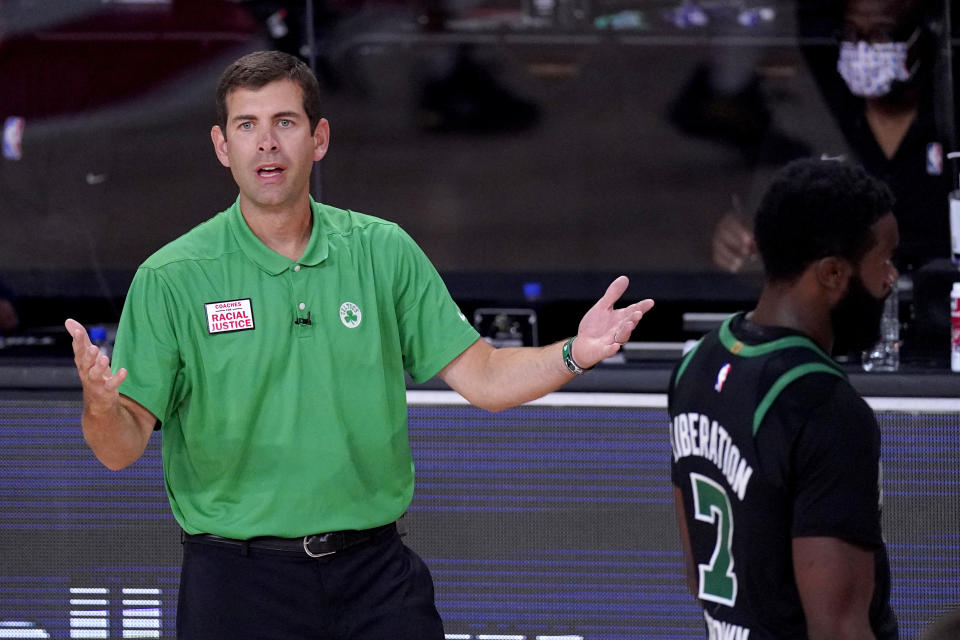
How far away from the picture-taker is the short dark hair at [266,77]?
2566mm

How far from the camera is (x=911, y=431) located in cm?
348

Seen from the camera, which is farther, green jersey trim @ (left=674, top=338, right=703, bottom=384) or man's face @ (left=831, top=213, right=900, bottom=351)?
green jersey trim @ (left=674, top=338, right=703, bottom=384)

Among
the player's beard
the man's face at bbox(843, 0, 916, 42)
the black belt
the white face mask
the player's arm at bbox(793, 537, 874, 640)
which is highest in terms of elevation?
the man's face at bbox(843, 0, 916, 42)

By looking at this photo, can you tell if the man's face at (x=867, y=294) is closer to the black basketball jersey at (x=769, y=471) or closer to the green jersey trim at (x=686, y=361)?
the black basketball jersey at (x=769, y=471)

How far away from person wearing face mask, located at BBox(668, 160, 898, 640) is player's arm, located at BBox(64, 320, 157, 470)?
0.95 meters

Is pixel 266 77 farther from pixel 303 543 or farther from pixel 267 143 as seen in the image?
pixel 303 543

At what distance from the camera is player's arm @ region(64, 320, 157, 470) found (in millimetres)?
2264

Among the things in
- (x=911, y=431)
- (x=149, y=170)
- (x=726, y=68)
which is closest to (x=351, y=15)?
(x=726, y=68)

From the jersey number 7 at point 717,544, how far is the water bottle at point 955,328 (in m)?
1.74

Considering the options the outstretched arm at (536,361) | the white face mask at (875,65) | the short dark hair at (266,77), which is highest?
the white face mask at (875,65)

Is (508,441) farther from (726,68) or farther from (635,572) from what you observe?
(726,68)

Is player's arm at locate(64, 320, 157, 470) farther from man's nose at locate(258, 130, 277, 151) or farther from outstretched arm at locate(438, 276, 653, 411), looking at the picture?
outstretched arm at locate(438, 276, 653, 411)

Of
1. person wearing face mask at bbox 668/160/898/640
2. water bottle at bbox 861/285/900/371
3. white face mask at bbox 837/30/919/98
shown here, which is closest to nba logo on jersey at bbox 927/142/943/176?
white face mask at bbox 837/30/919/98

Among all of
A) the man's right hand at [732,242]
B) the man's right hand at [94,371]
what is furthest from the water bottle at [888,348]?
the man's right hand at [94,371]
